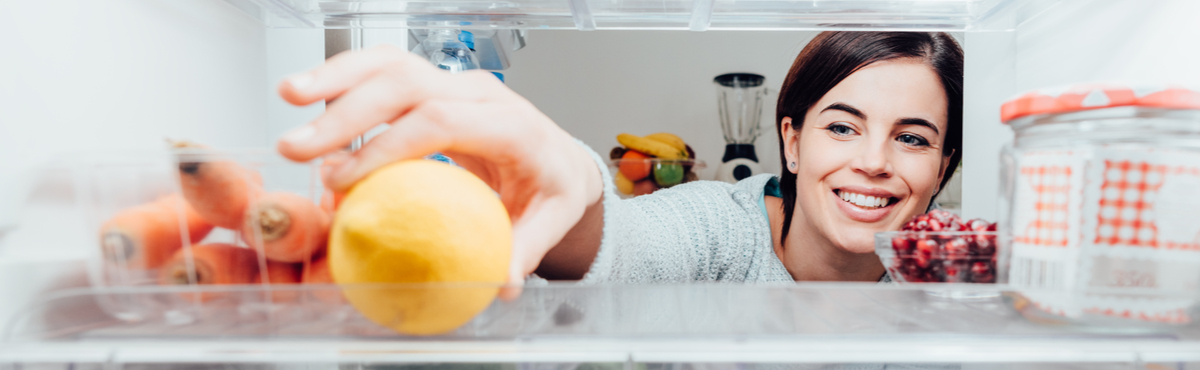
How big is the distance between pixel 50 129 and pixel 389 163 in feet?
0.92

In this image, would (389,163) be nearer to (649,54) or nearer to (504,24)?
(504,24)

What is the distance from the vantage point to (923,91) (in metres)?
0.88

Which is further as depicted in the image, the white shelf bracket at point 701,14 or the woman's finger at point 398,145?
the white shelf bracket at point 701,14

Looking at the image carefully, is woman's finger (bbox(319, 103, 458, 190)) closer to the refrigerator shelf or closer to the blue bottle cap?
the refrigerator shelf

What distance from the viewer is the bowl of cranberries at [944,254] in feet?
1.54

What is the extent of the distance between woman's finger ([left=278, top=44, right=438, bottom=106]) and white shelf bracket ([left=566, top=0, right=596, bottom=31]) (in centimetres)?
26

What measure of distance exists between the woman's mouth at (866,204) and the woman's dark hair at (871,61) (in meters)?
0.15

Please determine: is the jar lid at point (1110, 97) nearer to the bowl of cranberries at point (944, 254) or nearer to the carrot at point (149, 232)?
the bowl of cranberries at point (944, 254)

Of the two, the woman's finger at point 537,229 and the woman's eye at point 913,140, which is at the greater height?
the woman's eye at point 913,140

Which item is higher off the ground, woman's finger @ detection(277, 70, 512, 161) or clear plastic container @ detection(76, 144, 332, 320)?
woman's finger @ detection(277, 70, 512, 161)

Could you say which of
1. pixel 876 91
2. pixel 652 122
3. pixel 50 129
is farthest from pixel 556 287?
pixel 652 122

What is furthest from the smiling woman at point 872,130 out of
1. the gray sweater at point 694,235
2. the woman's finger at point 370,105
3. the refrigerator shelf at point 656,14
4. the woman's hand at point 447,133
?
the woman's finger at point 370,105

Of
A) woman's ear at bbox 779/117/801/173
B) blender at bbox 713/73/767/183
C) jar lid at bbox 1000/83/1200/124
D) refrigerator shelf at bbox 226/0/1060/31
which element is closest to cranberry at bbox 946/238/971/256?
jar lid at bbox 1000/83/1200/124

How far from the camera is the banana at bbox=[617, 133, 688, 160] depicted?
4.38 ft
